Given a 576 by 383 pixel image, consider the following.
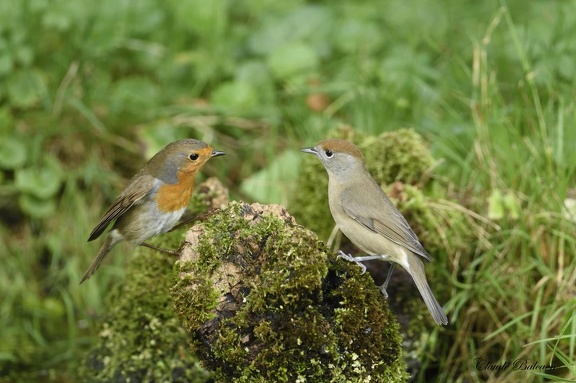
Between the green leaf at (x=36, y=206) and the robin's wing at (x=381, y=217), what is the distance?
10.8ft

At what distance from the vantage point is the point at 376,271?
5410mm

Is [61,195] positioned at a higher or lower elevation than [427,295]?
lower

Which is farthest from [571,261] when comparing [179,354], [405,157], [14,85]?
[14,85]

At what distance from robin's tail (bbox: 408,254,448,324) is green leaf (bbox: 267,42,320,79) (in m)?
3.62

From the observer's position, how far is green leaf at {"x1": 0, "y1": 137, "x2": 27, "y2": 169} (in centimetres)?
751

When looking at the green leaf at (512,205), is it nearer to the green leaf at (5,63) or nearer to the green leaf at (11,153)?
the green leaf at (11,153)

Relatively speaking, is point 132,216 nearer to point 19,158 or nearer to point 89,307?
point 89,307

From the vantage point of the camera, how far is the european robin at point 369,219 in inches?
194

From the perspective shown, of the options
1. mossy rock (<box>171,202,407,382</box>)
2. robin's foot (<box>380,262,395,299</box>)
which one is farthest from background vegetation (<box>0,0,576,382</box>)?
mossy rock (<box>171,202,407,382</box>)

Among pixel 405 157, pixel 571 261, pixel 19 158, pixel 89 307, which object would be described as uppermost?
pixel 405 157

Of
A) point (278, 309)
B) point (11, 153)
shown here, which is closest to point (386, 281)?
point (278, 309)

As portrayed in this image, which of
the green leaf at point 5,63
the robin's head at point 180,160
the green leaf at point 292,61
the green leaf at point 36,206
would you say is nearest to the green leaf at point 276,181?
the green leaf at point 292,61

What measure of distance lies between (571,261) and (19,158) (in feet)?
15.1

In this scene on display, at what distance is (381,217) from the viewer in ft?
16.6
